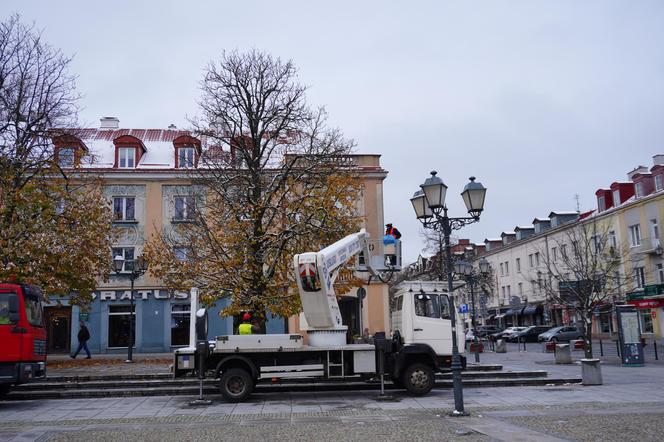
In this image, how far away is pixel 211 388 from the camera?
17.4 meters

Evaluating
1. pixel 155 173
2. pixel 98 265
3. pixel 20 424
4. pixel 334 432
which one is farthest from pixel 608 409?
pixel 155 173

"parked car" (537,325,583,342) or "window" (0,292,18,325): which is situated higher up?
"window" (0,292,18,325)

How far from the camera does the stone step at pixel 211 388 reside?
17.2 meters

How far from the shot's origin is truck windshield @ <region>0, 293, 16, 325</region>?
50.1ft

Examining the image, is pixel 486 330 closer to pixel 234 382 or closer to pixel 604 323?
pixel 604 323

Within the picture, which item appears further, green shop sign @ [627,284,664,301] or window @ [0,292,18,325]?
green shop sign @ [627,284,664,301]

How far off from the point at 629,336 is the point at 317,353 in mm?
13909

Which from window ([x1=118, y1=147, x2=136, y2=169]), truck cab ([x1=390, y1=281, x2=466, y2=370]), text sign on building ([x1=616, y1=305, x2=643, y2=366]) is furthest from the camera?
window ([x1=118, y1=147, x2=136, y2=169])

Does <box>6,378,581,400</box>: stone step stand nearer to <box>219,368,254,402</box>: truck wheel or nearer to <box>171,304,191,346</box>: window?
<box>219,368,254,402</box>: truck wheel

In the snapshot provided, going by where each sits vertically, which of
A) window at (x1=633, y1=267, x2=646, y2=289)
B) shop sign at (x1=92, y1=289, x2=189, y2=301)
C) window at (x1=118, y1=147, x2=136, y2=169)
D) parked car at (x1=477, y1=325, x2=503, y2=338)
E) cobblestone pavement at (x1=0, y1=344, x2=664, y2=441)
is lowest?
cobblestone pavement at (x1=0, y1=344, x2=664, y2=441)

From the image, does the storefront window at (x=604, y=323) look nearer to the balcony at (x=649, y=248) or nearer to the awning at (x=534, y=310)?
the balcony at (x=649, y=248)

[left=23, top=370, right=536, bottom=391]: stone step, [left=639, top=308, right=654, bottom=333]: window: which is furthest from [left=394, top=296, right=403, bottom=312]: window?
[left=639, top=308, right=654, bottom=333]: window

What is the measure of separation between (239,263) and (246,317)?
4489 millimetres

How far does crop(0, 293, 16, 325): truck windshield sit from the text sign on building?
20.1 m
